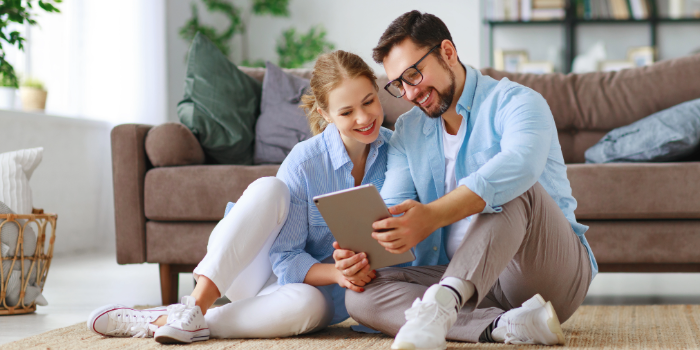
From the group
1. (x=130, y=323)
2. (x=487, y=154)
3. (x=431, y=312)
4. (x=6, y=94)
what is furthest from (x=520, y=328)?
(x=6, y=94)

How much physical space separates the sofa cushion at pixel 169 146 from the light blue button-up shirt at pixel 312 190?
77 centimetres

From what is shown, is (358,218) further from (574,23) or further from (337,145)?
(574,23)

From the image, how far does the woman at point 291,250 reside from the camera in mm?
1289

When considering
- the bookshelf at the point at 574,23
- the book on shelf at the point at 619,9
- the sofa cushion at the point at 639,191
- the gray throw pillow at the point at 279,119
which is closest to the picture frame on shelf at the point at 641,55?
the bookshelf at the point at 574,23

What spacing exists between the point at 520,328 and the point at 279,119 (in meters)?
1.50

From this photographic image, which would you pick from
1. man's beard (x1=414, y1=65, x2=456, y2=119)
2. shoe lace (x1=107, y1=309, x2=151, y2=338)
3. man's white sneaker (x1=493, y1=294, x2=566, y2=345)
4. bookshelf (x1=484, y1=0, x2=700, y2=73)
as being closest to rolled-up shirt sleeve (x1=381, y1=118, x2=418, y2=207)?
man's beard (x1=414, y1=65, x2=456, y2=119)

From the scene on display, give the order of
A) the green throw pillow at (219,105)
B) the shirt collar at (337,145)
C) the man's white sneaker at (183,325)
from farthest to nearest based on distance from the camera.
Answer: the green throw pillow at (219,105), the shirt collar at (337,145), the man's white sneaker at (183,325)

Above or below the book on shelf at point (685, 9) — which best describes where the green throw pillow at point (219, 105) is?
below

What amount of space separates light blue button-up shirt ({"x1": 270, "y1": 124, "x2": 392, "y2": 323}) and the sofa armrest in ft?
2.65

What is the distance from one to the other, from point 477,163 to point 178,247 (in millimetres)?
1140

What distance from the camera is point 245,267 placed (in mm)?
1350

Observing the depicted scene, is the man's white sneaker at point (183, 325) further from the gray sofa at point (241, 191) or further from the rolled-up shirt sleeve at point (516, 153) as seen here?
the gray sofa at point (241, 191)

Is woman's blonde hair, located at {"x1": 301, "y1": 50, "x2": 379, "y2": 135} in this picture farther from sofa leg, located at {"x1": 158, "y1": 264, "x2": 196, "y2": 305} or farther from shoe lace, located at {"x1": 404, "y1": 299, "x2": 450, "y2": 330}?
sofa leg, located at {"x1": 158, "y1": 264, "x2": 196, "y2": 305}

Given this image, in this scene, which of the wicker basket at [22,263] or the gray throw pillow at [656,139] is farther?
the gray throw pillow at [656,139]
